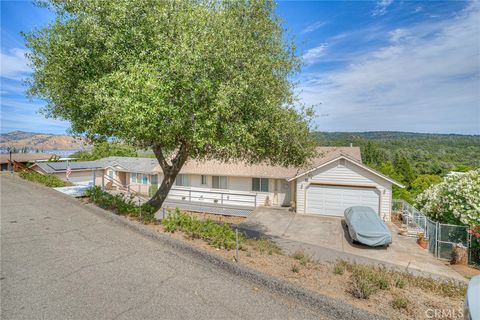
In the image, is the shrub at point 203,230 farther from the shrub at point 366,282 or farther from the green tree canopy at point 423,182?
the green tree canopy at point 423,182

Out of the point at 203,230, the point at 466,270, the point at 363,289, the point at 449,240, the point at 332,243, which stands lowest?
the point at 466,270

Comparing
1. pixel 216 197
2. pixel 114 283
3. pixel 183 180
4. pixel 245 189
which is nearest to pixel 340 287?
pixel 114 283

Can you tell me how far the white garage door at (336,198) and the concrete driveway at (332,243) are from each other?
67 cm

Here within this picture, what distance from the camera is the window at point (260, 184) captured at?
2219 cm

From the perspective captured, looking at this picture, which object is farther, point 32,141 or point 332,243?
point 32,141

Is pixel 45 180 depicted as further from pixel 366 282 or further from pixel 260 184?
→ pixel 366 282

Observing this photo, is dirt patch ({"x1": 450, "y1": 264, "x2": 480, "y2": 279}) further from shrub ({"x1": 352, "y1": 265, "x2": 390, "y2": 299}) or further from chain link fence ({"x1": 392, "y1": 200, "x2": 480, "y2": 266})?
shrub ({"x1": 352, "y1": 265, "x2": 390, "y2": 299})

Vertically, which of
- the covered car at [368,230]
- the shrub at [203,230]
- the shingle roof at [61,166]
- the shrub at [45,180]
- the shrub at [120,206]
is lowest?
the covered car at [368,230]

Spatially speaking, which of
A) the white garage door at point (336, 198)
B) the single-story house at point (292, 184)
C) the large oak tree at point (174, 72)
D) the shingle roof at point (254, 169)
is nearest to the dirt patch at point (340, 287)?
the large oak tree at point (174, 72)

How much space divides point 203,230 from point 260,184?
1541 centimetres

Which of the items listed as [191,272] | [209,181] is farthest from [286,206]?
[191,272]

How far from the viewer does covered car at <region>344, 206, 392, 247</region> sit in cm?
1340

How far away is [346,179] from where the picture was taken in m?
18.7

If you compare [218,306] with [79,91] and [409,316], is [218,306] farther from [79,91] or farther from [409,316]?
[79,91]
